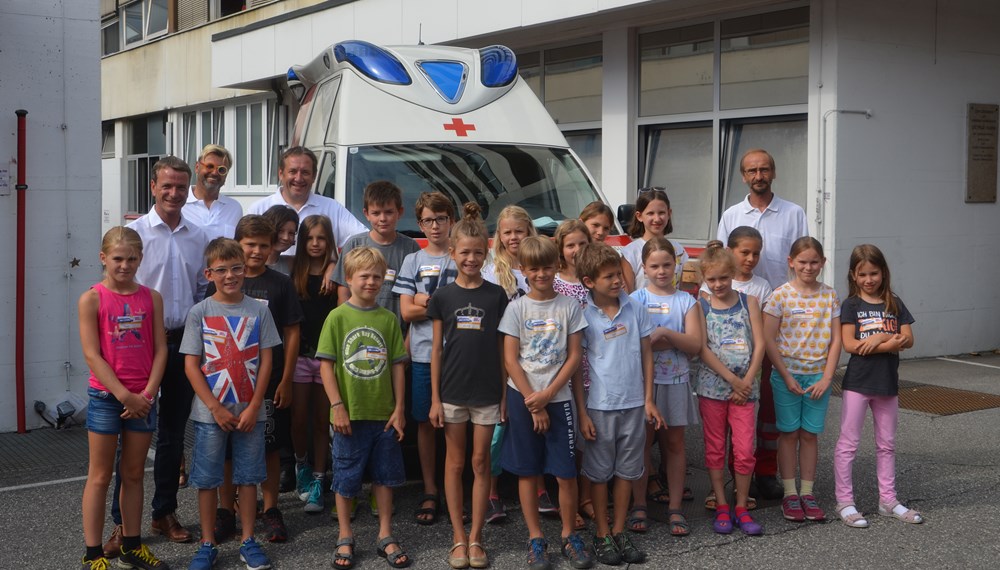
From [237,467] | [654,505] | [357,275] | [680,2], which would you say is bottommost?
[654,505]

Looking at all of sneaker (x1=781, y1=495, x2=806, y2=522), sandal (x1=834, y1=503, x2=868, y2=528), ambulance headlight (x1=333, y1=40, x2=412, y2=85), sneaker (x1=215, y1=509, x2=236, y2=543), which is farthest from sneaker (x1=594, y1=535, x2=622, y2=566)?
ambulance headlight (x1=333, y1=40, x2=412, y2=85)

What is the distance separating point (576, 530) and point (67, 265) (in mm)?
4766

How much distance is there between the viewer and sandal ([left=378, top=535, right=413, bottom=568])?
495cm

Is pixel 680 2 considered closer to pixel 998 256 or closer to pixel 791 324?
pixel 998 256

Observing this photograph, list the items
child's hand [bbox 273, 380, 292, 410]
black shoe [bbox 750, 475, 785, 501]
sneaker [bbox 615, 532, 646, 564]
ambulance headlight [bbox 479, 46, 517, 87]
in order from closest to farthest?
sneaker [bbox 615, 532, 646, 564] < child's hand [bbox 273, 380, 292, 410] < black shoe [bbox 750, 475, 785, 501] < ambulance headlight [bbox 479, 46, 517, 87]

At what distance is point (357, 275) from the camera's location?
5133mm

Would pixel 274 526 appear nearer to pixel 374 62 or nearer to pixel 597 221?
pixel 597 221

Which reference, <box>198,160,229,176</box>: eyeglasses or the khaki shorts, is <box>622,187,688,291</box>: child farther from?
<box>198,160,229,176</box>: eyeglasses

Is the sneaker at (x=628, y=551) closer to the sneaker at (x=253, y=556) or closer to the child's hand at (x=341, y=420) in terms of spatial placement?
the child's hand at (x=341, y=420)

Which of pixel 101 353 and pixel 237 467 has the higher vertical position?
pixel 101 353

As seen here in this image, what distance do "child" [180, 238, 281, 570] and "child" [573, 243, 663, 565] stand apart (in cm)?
155

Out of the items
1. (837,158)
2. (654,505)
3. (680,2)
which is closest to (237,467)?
(654,505)

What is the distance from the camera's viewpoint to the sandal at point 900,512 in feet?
18.5

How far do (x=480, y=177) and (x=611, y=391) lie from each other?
3099mm
